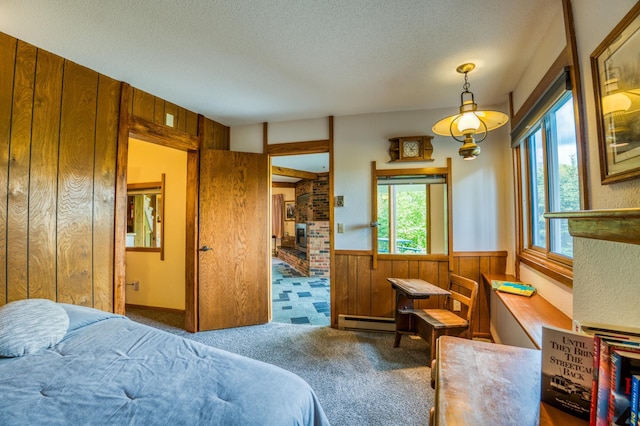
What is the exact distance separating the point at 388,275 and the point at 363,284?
0.97 feet

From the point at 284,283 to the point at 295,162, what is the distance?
242 cm

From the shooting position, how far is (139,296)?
3.75m

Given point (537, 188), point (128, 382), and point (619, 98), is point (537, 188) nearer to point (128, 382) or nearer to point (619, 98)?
point (619, 98)

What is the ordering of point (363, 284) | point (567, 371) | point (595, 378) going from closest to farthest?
point (595, 378) → point (567, 371) → point (363, 284)

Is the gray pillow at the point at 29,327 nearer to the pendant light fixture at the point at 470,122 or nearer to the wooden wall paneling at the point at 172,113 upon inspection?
the wooden wall paneling at the point at 172,113

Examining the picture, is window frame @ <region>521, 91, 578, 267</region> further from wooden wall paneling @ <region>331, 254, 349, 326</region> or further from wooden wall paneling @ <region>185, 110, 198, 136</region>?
wooden wall paneling @ <region>185, 110, 198, 136</region>

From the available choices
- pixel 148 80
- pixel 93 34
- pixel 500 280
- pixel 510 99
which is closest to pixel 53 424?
pixel 93 34

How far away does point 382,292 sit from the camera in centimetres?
297

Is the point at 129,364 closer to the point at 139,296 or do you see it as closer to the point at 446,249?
the point at 446,249

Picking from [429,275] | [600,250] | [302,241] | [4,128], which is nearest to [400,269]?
[429,275]

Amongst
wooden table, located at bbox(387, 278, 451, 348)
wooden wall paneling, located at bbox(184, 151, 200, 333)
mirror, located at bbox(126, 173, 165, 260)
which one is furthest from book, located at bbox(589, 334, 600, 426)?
mirror, located at bbox(126, 173, 165, 260)

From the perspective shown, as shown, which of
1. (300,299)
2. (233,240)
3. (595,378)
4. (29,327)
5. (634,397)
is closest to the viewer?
(634,397)

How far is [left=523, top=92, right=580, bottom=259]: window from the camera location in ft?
5.49

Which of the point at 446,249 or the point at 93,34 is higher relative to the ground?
the point at 93,34
